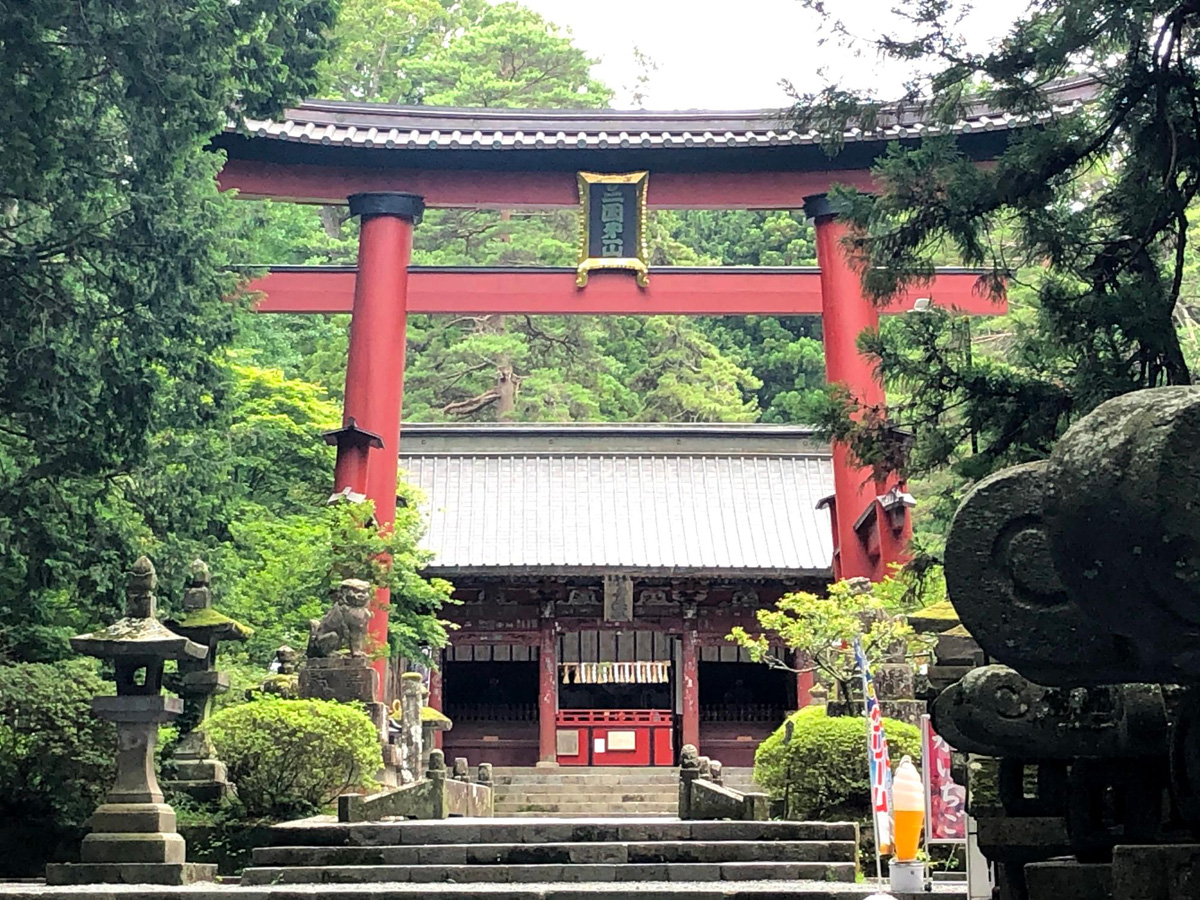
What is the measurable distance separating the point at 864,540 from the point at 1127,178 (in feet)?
30.0

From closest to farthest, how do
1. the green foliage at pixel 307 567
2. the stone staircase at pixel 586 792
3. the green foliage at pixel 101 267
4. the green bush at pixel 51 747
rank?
the green foliage at pixel 101 267 → the green bush at pixel 51 747 → the green foliage at pixel 307 567 → the stone staircase at pixel 586 792

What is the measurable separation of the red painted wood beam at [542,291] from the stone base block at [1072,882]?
49.4 feet

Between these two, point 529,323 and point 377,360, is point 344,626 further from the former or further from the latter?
point 529,323

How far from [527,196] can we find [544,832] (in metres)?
10.5

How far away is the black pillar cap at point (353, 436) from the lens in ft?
57.8

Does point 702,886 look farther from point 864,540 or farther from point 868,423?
point 864,540

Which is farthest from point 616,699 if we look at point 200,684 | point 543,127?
point 200,684

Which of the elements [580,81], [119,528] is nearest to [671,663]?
[119,528]

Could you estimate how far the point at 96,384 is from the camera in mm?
11055

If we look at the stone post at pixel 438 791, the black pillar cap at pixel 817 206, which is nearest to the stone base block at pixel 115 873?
the stone post at pixel 438 791

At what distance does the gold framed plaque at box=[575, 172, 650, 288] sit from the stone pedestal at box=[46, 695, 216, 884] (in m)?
9.75

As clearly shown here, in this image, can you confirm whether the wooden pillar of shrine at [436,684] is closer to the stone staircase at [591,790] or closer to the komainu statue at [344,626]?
the stone staircase at [591,790]

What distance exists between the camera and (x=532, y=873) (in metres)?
9.89

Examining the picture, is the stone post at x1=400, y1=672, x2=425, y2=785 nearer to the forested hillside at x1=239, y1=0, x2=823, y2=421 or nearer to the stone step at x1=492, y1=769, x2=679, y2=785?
the stone step at x1=492, y1=769, x2=679, y2=785
